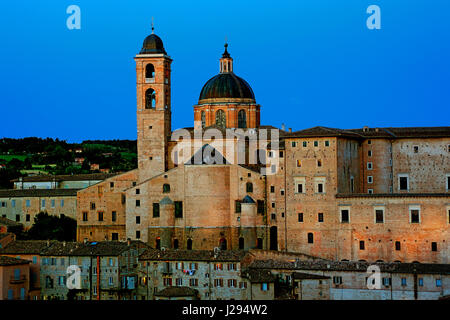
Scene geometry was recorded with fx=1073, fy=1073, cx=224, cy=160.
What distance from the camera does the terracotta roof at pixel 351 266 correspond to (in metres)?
48.9

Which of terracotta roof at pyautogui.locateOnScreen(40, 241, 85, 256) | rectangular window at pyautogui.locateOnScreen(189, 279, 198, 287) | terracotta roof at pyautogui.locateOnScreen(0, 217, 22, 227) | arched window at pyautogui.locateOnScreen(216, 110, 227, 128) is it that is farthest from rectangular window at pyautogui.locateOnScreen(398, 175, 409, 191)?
terracotta roof at pyautogui.locateOnScreen(0, 217, 22, 227)

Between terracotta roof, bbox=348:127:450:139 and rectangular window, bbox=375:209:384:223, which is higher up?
terracotta roof, bbox=348:127:450:139

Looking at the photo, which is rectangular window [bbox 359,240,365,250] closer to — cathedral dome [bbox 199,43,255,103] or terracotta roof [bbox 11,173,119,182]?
cathedral dome [bbox 199,43,255,103]

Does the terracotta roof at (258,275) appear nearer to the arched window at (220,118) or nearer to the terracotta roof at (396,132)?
the terracotta roof at (396,132)

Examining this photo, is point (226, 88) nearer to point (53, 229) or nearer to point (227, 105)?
point (227, 105)

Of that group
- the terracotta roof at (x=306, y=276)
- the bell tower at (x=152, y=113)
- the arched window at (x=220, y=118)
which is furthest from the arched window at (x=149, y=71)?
the terracotta roof at (x=306, y=276)

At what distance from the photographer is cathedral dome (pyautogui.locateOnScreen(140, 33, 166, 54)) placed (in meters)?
62.1

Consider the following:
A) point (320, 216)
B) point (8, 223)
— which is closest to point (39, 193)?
point (8, 223)

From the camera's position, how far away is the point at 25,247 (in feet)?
179

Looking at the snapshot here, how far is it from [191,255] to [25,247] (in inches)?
345

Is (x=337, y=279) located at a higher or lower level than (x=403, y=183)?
lower

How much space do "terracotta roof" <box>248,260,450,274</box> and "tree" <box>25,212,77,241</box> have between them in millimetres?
14537
